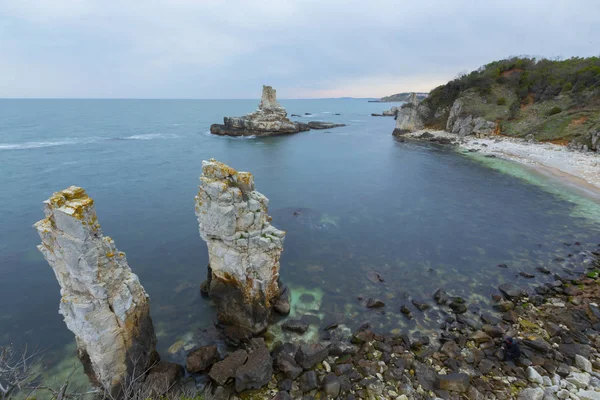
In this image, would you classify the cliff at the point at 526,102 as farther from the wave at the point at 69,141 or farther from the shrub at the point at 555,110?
the wave at the point at 69,141

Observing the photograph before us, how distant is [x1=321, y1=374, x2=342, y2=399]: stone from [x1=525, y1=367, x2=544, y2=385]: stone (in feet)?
27.1

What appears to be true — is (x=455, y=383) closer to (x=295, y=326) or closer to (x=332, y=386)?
(x=332, y=386)

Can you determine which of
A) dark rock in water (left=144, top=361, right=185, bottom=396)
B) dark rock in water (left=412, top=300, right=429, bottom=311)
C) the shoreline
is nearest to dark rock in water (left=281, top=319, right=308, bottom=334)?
dark rock in water (left=144, top=361, right=185, bottom=396)

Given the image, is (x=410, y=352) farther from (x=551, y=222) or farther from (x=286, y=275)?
(x=551, y=222)

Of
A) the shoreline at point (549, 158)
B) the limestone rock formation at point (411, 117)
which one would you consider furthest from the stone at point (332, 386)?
the limestone rock formation at point (411, 117)

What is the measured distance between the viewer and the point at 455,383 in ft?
40.5

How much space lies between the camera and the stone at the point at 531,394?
37.9 feet

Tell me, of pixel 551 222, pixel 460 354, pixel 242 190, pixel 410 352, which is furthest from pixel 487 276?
pixel 242 190

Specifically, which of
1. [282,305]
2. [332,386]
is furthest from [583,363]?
[282,305]

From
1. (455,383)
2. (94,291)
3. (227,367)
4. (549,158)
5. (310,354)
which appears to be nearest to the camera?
(94,291)

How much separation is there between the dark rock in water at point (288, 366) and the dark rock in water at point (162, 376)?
4.47m

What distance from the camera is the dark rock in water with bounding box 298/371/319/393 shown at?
12655 millimetres

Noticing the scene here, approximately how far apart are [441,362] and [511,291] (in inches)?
336

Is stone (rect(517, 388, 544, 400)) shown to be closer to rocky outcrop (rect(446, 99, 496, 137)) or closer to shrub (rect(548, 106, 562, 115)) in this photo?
rocky outcrop (rect(446, 99, 496, 137))
